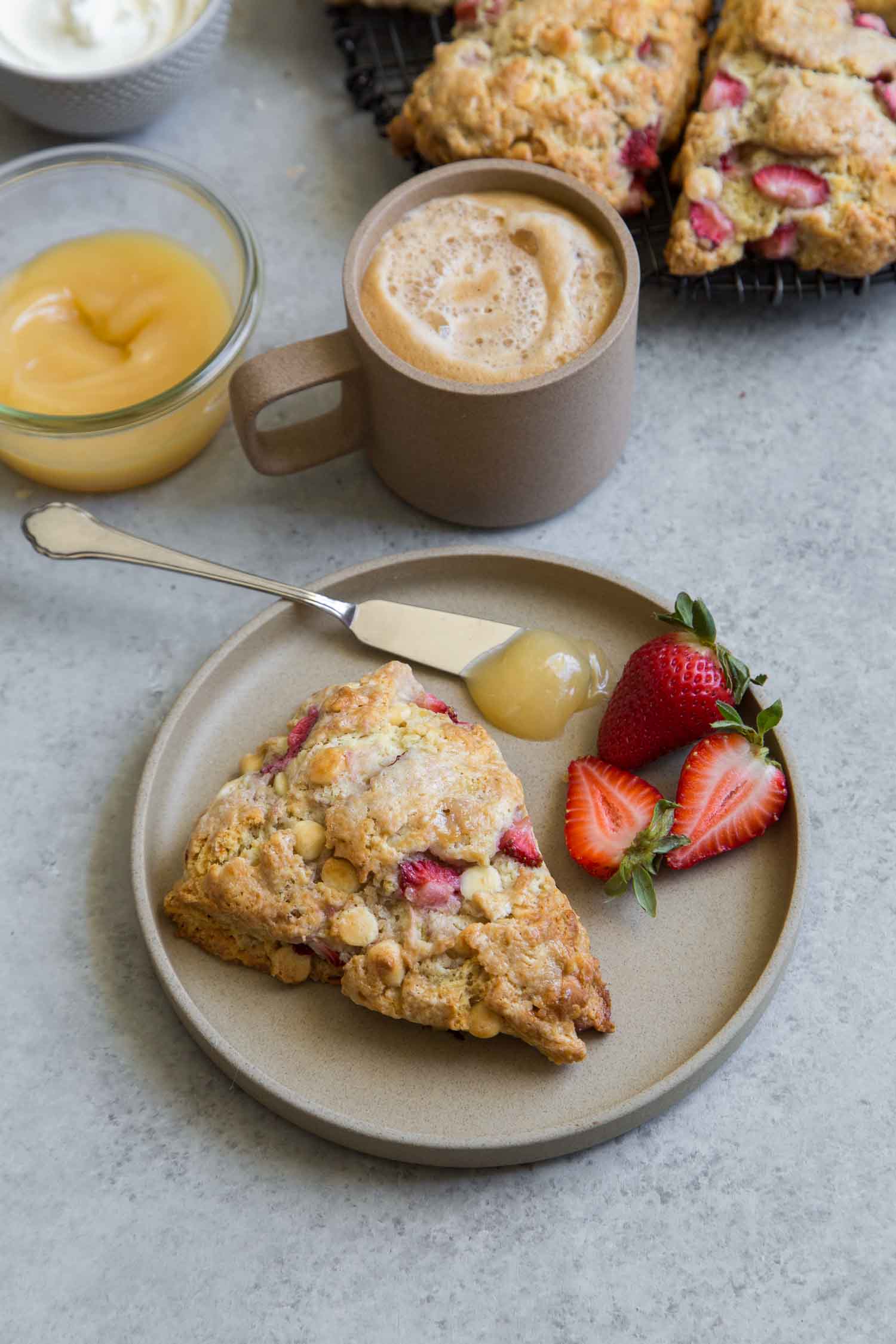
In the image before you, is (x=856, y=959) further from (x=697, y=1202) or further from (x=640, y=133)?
(x=640, y=133)

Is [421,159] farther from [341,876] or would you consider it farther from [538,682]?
[341,876]

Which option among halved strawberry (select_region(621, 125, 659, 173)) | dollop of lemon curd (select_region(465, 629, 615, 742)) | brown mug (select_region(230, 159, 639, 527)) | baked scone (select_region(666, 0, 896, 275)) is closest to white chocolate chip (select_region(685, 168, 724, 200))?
baked scone (select_region(666, 0, 896, 275))

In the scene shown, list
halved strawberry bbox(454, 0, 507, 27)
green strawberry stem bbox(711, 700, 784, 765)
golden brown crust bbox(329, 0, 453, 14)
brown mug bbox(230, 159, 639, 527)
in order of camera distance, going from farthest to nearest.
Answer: golden brown crust bbox(329, 0, 453, 14)
halved strawberry bbox(454, 0, 507, 27)
brown mug bbox(230, 159, 639, 527)
green strawberry stem bbox(711, 700, 784, 765)

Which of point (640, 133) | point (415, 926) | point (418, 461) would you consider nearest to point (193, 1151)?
point (415, 926)

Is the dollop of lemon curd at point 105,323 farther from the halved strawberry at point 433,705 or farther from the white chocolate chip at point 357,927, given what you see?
the white chocolate chip at point 357,927

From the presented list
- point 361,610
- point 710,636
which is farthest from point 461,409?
point 710,636

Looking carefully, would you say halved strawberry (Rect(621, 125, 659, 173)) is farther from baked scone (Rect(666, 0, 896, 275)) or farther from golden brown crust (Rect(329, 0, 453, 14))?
golden brown crust (Rect(329, 0, 453, 14))
